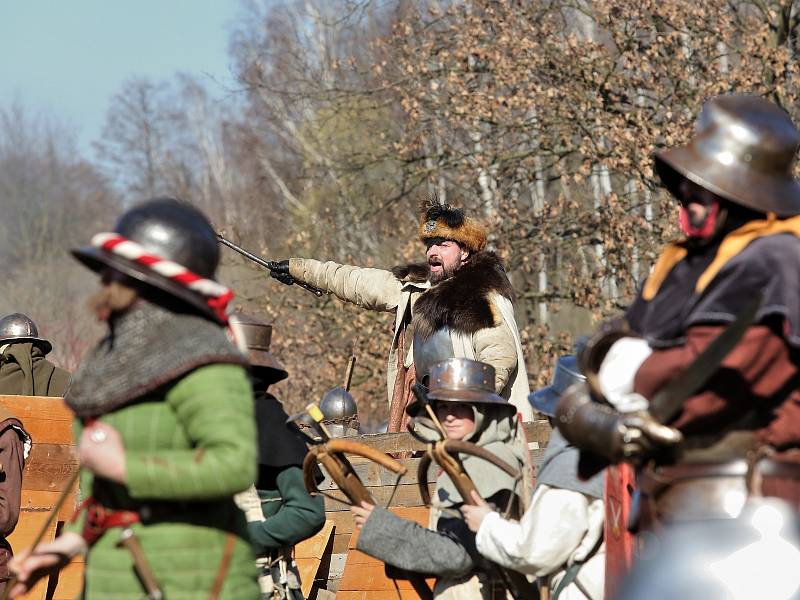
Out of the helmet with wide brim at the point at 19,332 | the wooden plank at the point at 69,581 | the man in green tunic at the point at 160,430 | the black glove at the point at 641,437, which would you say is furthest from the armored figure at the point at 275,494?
the helmet with wide brim at the point at 19,332

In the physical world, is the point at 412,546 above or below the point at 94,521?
below

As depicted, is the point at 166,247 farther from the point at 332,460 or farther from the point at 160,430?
the point at 332,460

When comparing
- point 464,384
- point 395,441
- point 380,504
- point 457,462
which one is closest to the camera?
point 457,462


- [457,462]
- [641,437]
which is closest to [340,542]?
[457,462]

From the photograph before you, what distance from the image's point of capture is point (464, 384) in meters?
6.03

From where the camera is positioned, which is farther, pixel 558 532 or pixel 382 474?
pixel 382 474

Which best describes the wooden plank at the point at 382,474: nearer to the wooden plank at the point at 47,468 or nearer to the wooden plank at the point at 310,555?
the wooden plank at the point at 310,555

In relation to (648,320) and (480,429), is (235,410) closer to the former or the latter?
(648,320)

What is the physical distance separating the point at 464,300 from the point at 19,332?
10.0 ft

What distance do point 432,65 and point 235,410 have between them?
12.8 meters

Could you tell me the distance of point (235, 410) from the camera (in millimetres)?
3928

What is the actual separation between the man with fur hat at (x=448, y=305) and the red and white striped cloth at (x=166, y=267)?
4139 millimetres

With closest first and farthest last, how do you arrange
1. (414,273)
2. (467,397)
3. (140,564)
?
1. (140,564)
2. (467,397)
3. (414,273)

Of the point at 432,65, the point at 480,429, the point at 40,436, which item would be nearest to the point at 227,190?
the point at 432,65
